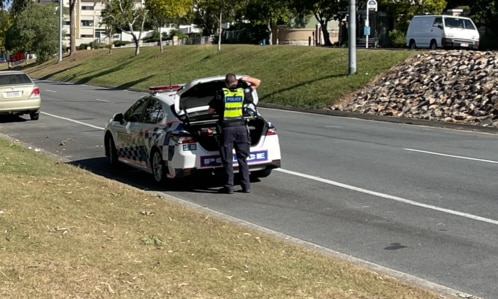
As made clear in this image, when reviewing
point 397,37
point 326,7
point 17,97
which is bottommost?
point 17,97

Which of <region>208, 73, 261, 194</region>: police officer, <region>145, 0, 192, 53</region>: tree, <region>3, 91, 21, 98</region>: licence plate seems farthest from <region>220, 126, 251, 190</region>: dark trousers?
<region>145, 0, 192, 53</region>: tree

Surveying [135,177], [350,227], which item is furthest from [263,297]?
[135,177]

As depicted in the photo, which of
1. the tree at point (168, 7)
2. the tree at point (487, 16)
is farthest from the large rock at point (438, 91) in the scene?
the tree at point (168, 7)

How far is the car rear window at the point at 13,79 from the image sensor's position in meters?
23.5

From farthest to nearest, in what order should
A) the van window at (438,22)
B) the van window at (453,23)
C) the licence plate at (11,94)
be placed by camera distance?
the van window at (453,23), the van window at (438,22), the licence plate at (11,94)

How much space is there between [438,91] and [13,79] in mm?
14005

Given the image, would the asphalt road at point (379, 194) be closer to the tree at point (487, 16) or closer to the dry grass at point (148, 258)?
the dry grass at point (148, 258)

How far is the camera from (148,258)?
20.6 ft

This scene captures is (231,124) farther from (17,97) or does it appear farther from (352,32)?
(352,32)

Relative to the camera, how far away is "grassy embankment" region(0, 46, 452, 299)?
5469 mm

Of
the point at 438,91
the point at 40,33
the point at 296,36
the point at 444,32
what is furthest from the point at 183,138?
the point at 40,33

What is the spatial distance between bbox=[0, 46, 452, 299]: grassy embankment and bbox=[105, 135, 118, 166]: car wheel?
213 cm

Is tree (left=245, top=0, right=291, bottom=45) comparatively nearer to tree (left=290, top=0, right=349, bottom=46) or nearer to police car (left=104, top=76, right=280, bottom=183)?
tree (left=290, top=0, right=349, bottom=46)

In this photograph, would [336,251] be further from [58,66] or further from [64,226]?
[58,66]
